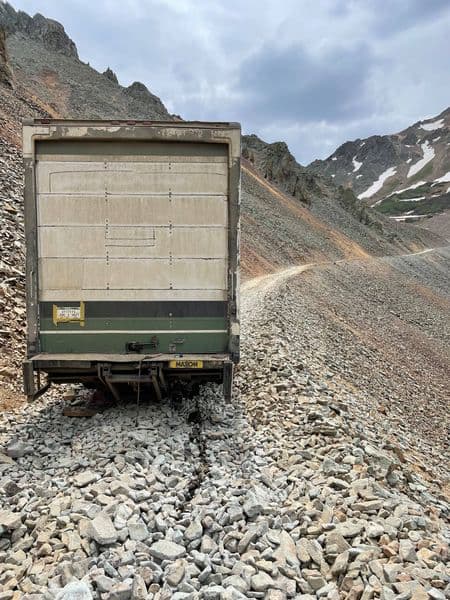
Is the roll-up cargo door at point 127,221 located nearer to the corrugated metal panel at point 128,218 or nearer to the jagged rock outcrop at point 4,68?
the corrugated metal panel at point 128,218

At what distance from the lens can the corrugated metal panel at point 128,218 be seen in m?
6.51

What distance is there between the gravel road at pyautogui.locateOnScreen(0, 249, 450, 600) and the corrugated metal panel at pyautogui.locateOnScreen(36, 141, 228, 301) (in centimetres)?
217

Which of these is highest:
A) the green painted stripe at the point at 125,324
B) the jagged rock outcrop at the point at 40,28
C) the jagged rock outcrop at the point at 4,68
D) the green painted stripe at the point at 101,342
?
the jagged rock outcrop at the point at 40,28

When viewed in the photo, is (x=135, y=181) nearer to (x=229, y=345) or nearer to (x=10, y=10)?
(x=229, y=345)

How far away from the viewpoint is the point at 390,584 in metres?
3.68

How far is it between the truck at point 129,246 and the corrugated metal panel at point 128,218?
0.05ft

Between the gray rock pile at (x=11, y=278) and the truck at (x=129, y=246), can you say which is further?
the gray rock pile at (x=11, y=278)

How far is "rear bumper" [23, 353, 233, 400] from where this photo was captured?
6.45 meters

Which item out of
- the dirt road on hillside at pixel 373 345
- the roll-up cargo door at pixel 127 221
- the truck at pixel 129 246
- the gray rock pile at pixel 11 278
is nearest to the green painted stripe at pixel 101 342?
the truck at pixel 129 246

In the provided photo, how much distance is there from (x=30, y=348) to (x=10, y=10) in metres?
101

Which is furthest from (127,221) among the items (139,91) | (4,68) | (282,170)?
(139,91)

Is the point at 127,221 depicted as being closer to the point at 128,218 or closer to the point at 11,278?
the point at 128,218

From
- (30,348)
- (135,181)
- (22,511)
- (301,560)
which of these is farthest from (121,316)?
(301,560)

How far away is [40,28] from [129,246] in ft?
293
